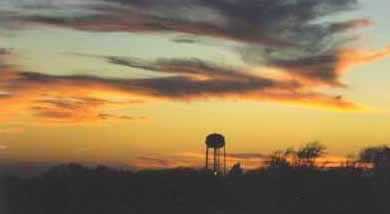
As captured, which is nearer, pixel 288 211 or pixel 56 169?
pixel 288 211

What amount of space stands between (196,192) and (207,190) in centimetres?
74

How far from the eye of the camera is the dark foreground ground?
3356 cm

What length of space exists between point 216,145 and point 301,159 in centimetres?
440

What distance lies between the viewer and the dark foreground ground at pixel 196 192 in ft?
110

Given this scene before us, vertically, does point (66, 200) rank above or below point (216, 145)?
below

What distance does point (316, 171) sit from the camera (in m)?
39.4

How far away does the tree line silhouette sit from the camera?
110ft

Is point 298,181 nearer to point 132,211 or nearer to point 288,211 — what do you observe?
point 288,211

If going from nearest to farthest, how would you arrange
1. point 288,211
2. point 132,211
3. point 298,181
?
point 132,211
point 288,211
point 298,181

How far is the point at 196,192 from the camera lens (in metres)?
36.7

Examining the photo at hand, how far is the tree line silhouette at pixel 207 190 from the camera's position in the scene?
110ft

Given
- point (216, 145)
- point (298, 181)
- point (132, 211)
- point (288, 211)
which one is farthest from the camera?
point (216, 145)

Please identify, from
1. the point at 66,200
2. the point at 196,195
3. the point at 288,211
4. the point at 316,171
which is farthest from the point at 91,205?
the point at 316,171

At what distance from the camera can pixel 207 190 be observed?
1468 inches
